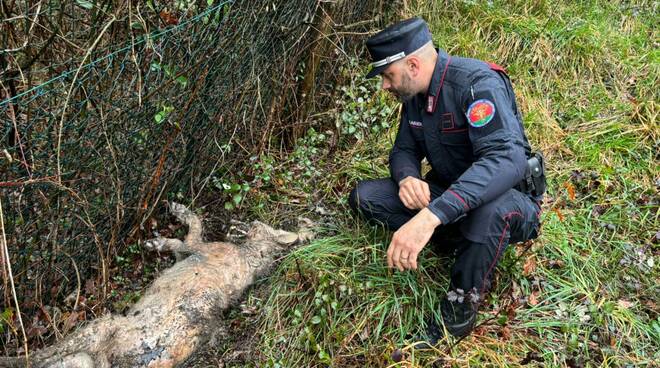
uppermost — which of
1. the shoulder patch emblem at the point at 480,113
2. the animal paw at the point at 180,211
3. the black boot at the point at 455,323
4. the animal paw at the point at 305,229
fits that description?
the shoulder patch emblem at the point at 480,113

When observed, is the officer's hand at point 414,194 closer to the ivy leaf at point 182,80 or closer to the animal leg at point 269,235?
the animal leg at point 269,235

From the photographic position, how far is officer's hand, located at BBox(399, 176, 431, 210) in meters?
2.87

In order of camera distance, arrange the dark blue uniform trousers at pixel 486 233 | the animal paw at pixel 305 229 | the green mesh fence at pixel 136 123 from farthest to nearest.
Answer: the animal paw at pixel 305 229 → the dark blue uniform trousers at pixel 486 233 → the green mesh fence at pixel 136 123

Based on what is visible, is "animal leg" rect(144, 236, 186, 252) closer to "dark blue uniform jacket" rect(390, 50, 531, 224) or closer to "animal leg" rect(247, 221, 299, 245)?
"animal leg" rect(247, 221, 299, 245)

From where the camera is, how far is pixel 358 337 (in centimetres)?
279

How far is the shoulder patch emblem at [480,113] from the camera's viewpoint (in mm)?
2600

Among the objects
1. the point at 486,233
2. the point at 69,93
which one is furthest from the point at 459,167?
the point at 69,93

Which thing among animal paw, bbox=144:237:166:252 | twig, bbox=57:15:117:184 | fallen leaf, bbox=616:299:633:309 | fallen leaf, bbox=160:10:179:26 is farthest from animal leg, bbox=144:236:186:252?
fallen leaf, bbox=616:299:633:309

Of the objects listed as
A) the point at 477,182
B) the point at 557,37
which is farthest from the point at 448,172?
the point at 557,37

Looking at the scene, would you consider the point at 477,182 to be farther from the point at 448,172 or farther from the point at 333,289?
the point at 333,289

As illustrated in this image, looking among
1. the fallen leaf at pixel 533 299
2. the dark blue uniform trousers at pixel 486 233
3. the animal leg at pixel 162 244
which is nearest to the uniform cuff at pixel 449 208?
the dark blue uniform trousers at pixel 486 233

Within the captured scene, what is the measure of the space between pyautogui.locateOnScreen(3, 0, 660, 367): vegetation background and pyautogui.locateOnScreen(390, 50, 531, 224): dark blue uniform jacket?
508mm

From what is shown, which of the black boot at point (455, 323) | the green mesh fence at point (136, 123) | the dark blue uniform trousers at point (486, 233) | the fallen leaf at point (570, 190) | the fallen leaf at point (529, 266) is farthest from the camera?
the fallen leaf at point (570, 190)

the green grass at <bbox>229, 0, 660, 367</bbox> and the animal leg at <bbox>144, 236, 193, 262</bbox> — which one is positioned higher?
the animal leg at <bbox>144, 236, 193, 262</bbox>
